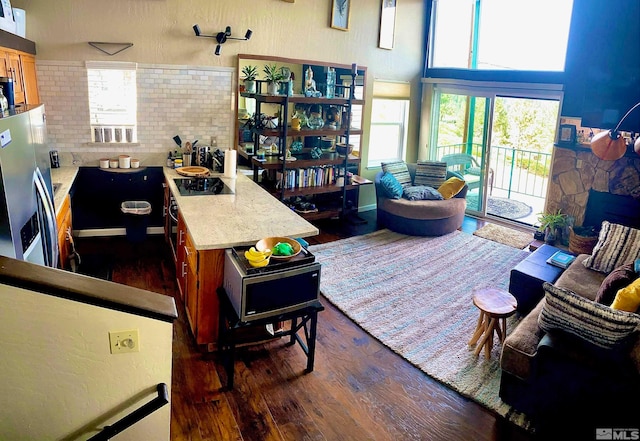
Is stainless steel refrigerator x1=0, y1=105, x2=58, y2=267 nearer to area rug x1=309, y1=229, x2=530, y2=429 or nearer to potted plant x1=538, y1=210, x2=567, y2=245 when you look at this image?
area rug x1=309, y1=229, x2=530, y2=429

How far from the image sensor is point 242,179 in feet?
17.4

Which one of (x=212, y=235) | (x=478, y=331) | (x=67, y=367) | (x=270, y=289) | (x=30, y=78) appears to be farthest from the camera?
(x=30, y=78)

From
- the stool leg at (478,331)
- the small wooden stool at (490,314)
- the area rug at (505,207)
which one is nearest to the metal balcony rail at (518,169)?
the area rug at (505,207)

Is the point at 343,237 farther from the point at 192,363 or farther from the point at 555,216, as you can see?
the point at 192,363

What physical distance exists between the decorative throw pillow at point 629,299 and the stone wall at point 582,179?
2936 millimetres

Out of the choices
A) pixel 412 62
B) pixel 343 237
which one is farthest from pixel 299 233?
pixel 412 62

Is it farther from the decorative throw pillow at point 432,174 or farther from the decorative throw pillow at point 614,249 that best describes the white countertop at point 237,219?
the decorative throw pillow at point 432,174

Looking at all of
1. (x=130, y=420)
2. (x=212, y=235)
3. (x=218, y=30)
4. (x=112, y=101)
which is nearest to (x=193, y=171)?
(x=112, y=101)

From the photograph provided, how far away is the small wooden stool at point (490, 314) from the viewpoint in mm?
3516

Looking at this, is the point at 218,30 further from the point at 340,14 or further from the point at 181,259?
the point at 181,259

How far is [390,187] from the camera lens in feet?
21.4

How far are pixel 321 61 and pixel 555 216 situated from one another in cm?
367

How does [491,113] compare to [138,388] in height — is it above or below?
above

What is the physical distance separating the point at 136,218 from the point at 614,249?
189 inches
